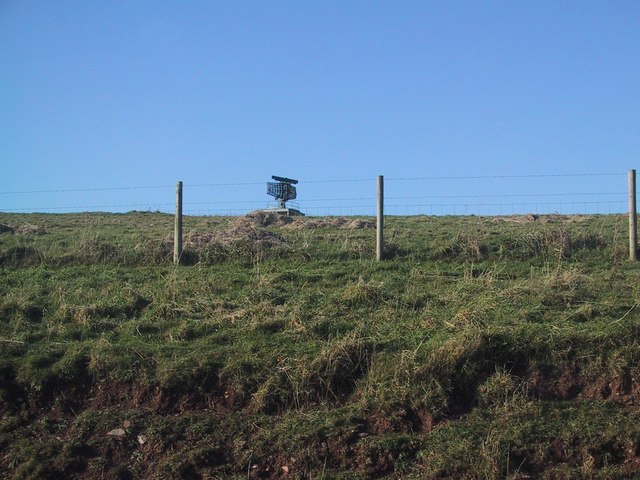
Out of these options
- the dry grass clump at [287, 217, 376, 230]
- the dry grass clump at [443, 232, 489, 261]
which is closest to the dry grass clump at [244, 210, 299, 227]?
the dry grass clump at [287, 217, 376, 230]

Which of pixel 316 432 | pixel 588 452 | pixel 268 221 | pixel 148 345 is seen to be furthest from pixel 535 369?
pixel 268 221

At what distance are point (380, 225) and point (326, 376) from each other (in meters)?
6.11

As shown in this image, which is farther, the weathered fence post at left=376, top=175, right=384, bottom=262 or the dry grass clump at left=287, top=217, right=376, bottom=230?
the dry grass clump at left=287, top=217, right=376, bottom=230

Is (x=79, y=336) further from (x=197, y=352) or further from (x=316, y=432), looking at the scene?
(x=316, y=432)

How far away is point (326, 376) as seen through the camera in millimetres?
8516

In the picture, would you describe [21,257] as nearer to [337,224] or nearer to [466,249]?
[466,249]

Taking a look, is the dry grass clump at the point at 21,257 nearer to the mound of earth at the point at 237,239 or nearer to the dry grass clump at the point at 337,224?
the mound of earth at the point at 237,239

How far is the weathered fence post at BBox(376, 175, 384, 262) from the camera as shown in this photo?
14.0m

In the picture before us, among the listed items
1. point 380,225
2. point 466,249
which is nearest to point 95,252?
point 380,225

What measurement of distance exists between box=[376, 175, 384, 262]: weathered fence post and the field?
133 cm

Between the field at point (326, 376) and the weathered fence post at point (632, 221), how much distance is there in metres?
1.51

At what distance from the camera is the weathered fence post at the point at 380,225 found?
14.0 meters

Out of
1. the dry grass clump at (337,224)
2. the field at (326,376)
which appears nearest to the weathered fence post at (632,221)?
the field at (326,376)

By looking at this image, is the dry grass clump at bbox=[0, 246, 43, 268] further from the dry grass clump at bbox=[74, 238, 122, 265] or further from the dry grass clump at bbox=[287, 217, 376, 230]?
the dry grass clump at bbox=[287, 217, 376, 230]
